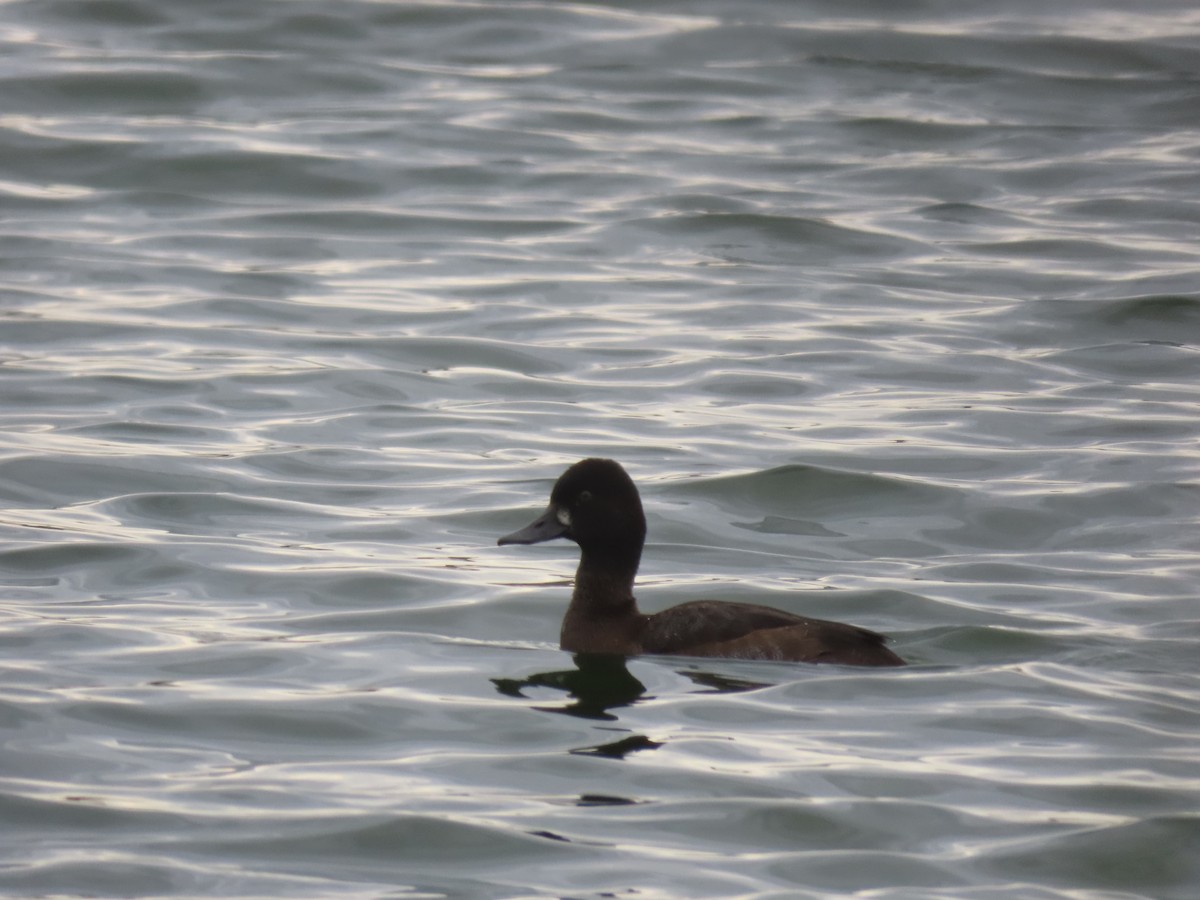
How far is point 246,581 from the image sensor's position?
8.54 m

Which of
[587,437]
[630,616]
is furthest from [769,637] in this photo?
[587,437]

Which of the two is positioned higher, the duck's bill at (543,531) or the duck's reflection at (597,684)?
the duck's bill at (543,531)

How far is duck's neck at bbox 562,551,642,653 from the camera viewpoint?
24.7 feet

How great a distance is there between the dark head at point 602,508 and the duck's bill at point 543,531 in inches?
0.5

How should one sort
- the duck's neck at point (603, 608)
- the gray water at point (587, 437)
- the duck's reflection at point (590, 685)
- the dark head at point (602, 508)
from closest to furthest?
the gray water at point (587, 437) → the duck's reflection at point (590, 685) → the duck's neck at point (603, 608) → the dark head at point (602, 508)

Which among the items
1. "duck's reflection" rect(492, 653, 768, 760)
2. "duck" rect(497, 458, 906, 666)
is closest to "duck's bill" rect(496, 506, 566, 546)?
"duck" rect(497, 458, 906, 666)

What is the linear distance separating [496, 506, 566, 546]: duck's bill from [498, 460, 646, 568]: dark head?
0.04 ft

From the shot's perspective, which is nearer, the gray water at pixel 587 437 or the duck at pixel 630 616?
the gray water at pixel 587 437

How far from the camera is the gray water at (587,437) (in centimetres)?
594

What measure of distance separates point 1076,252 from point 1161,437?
17.3 feet

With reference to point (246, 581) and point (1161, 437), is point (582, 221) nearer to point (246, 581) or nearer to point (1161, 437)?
point (1161, 437)

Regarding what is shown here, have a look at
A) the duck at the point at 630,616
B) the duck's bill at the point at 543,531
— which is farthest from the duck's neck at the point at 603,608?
the duck's bill at the point at 543,531

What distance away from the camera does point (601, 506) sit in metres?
7.77

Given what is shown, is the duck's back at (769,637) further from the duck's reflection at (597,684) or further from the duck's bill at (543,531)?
the duck's bill at (543,531)
